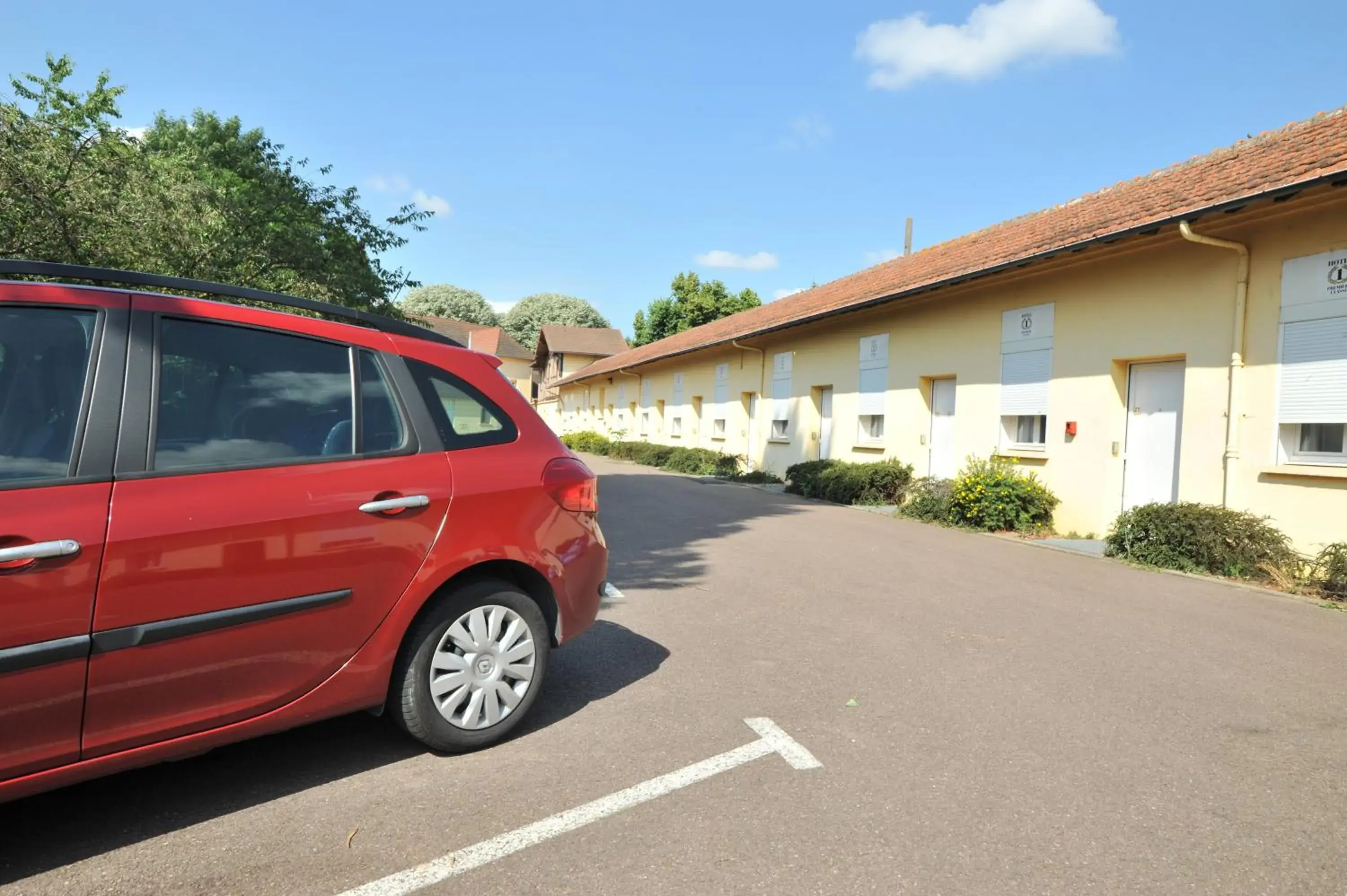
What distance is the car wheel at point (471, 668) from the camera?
3.17 m

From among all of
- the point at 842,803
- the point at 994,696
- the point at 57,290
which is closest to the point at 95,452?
the point at 57,290

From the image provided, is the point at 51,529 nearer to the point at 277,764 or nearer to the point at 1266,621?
the point at 277,764

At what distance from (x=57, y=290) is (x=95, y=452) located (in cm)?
57

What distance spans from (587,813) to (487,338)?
3131 inches

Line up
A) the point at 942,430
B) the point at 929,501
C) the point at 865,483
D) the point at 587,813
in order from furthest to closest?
the point at 865,483, the point at 942,430, the point at 929,501, the point at 587,813

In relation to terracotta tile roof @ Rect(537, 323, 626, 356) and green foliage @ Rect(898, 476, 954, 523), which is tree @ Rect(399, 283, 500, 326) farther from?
green foliage @ Rect(898, 476, 954, 523)

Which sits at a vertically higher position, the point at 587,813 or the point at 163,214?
the point at 163,214

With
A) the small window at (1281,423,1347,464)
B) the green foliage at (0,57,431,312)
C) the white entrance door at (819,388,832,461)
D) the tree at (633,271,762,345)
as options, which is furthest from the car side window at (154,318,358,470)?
the tree at (633,271,762,345)

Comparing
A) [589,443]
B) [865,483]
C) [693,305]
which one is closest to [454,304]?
[693,305]

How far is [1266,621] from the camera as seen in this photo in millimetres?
6168

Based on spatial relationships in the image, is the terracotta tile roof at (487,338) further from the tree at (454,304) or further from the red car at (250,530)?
the red car at (250,530)

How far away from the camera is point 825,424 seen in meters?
18.7

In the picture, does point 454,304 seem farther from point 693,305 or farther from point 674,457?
point 674,457

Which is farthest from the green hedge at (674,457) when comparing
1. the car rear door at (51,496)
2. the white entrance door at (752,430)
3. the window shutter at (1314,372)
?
the car rear door at (51,496)
